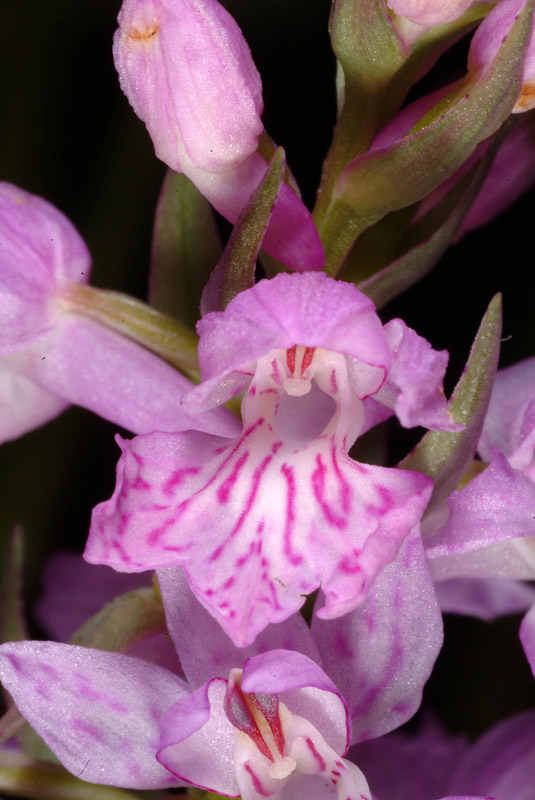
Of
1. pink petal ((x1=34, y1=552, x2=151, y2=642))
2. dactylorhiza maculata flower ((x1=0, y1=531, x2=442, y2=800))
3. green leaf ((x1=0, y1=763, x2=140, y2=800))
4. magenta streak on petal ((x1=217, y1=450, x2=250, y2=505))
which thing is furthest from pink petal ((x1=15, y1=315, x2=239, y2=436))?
pink petal ((x1=34, y1=552, x2=151, y2=642))

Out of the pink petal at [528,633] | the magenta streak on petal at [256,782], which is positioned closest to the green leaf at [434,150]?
the pink petal at [528,633]

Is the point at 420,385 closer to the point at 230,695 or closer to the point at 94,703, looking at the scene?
the point at 230,695

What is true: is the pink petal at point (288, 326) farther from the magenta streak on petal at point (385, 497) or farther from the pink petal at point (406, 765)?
the pink petal at point (406, 765)

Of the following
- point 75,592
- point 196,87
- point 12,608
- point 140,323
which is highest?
point 196,87

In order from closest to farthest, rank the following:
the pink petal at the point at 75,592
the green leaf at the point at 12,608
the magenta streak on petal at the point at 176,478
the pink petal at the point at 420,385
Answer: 1. the pink petal at the point at 420,385
2. the magenta streak on petal at the point at 176,478
3. the green leaf at the point at 12,608
4. the pink petal at the point at 75,592

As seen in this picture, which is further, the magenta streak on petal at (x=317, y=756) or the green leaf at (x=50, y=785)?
the green leaf at (x=50, y=785)

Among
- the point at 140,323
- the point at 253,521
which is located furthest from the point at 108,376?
the point at 253,521

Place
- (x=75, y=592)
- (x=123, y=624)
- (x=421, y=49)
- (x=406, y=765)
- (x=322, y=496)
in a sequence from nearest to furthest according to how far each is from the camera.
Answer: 1. (x=322, y=496)
2. (x=421, y=49)
3. (x=123, y=624)
4. (x=406, y=765)
5. (x=75, y=592)
